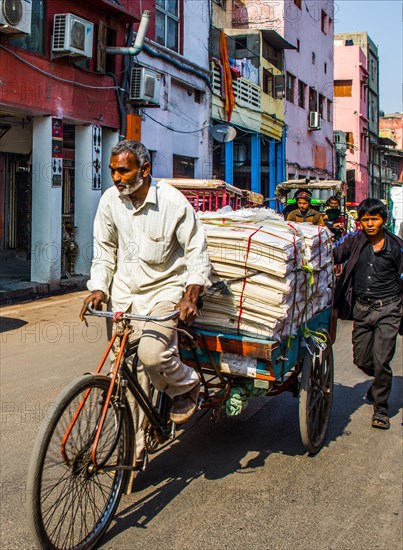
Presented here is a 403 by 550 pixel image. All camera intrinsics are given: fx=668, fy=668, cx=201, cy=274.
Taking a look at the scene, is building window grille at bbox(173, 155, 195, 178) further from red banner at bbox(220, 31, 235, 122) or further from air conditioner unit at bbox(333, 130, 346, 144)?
air conditioner unit at bbox(333, 130, 346, 144)

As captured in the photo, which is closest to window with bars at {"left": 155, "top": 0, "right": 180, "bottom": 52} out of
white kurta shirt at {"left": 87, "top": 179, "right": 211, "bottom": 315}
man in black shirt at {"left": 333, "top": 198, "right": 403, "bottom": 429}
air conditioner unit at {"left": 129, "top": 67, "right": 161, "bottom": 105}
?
air conditioner unit at {"left": 129, "top": 67, "right": 161, "bottom": 105}

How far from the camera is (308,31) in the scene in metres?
33.4

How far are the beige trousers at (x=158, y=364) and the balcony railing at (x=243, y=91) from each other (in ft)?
61.1

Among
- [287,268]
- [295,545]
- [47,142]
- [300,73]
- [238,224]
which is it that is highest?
[300,73]

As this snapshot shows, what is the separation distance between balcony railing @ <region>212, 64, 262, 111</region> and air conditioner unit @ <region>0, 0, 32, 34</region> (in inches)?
408

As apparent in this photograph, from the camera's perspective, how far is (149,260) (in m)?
3.79

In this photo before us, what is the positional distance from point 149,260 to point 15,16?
29.9 feet

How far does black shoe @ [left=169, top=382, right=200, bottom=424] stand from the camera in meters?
3.87

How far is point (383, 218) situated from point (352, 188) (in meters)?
44.2

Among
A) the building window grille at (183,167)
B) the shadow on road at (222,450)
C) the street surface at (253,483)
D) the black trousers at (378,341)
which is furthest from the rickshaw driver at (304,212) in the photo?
the building window grille at (183,167)

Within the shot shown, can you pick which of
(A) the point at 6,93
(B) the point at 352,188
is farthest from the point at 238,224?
(B) the point at 352,188

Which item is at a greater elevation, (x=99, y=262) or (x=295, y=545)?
(x=99, y=262)

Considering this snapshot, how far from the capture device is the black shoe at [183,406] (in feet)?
12.7

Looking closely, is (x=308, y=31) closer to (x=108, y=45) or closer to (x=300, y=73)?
(x=300, y=73)
